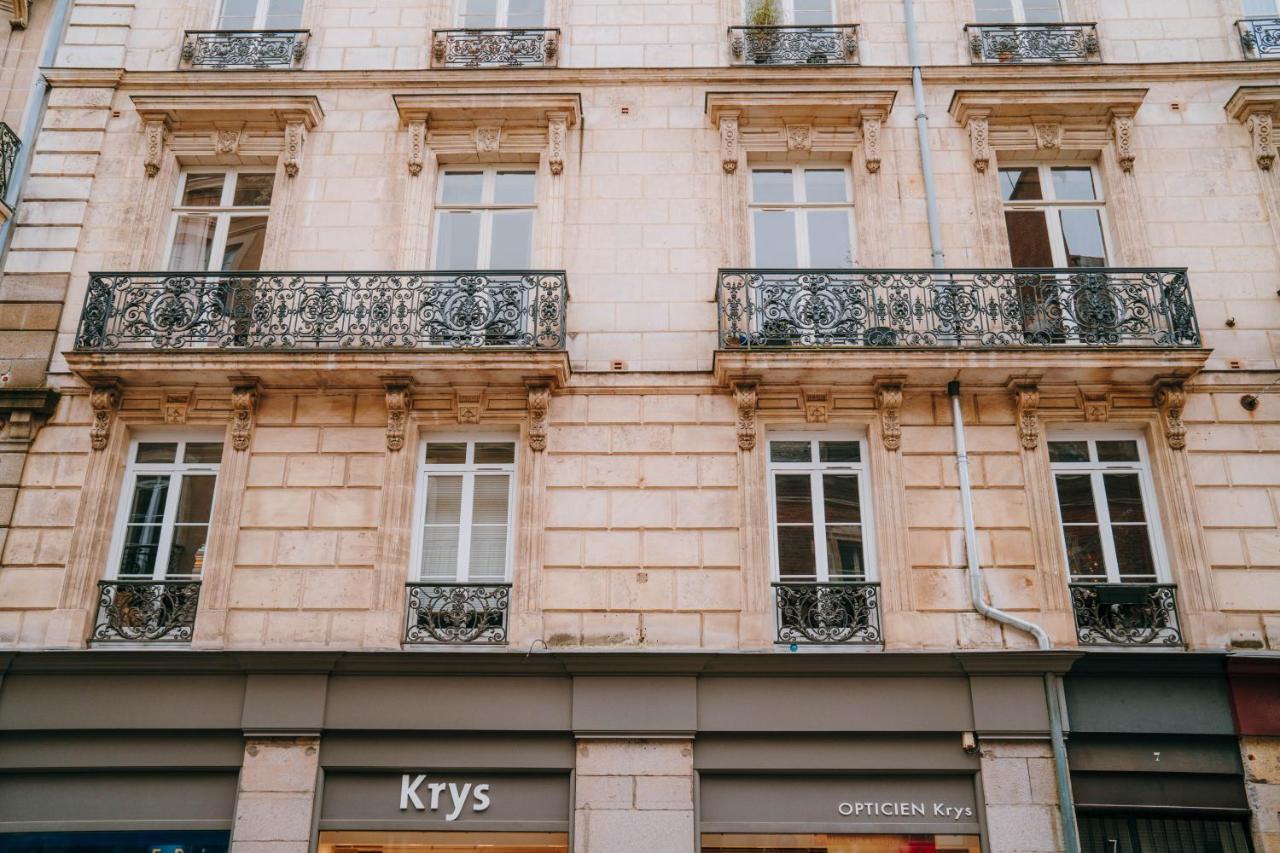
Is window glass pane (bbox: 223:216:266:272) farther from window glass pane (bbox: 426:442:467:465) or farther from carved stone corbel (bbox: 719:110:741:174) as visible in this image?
carved stone corbel (bbox: 719:110:741:174)

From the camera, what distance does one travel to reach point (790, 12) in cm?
1204

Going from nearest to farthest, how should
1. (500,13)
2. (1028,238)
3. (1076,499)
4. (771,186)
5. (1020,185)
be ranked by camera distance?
(1076,499), (1028,238), (1020,185), (771,186), (500,13)

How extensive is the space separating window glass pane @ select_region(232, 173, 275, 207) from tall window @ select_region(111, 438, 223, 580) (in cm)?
317

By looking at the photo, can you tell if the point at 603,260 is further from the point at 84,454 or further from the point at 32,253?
the point at 32,253

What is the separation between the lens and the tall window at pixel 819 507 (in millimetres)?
9484

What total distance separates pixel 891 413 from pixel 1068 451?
2.04 meters

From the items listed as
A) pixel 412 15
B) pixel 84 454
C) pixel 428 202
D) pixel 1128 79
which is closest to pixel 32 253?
pixel 84 454

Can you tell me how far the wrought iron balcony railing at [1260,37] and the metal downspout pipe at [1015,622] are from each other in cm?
617

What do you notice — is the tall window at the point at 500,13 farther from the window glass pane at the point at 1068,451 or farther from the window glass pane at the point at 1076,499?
the window glass pane at the point at 1076,499

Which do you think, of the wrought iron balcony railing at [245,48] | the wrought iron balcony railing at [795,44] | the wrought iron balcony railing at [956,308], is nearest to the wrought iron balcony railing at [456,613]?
the wrought iron balcony railing at [956,308]

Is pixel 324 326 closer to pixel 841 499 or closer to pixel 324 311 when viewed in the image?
pixel 324 311

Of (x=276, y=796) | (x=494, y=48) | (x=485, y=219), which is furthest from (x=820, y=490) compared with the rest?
(x=494, y=48)

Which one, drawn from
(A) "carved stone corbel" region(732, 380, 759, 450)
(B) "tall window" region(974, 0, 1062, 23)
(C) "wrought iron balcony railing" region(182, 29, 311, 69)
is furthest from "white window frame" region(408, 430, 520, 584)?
(B) "tall window" region(974, 0, 1062, 23)

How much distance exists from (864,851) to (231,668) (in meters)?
6.29
